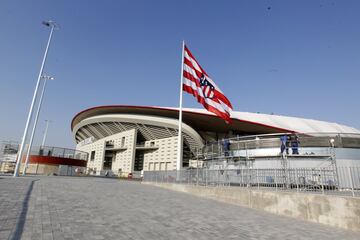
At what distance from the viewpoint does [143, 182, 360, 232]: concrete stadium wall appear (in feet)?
23.0

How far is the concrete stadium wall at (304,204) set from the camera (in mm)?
7004

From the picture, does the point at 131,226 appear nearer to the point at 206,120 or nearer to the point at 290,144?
the point at 290,144

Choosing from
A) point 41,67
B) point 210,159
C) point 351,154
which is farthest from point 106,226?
point 41,67

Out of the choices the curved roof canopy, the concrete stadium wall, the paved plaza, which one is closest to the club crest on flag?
the concrete stadium wall

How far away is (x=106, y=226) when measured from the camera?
17.6 feet

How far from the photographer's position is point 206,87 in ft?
61.6

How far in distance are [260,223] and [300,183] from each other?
4.14 m

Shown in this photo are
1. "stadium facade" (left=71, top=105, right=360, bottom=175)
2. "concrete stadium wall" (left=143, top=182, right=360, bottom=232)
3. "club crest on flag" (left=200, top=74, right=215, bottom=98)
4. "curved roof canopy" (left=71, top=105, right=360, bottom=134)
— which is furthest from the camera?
"stadium facade" (left=71, top=105, right=360, bottom=175)

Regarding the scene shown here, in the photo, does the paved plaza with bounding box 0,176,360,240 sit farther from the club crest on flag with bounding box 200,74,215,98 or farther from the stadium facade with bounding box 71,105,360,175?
the stadium facade with bounding box 71,105,360,175

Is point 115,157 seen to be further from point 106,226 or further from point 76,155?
point 106,226

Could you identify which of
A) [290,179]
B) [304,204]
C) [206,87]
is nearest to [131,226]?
[304,204]

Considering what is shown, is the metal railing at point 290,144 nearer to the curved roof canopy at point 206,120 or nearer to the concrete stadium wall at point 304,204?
the concrete stadium wall at point 304,204

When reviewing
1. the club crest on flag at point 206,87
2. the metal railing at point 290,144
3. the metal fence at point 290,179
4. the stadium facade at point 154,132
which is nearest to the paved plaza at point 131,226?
the metal fence at point 290,179

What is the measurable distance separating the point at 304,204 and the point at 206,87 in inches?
479
